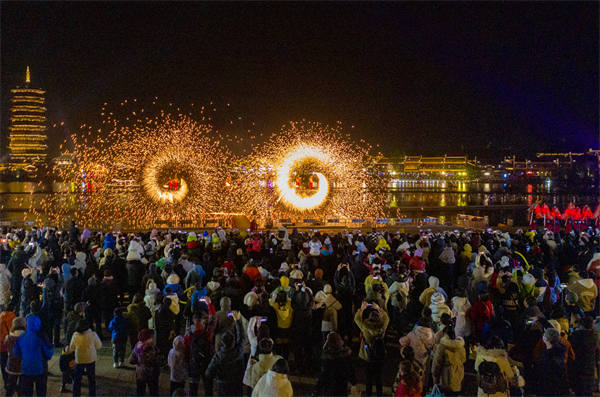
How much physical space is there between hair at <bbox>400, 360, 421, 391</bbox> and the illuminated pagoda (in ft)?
417

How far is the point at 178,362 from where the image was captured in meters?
5.52

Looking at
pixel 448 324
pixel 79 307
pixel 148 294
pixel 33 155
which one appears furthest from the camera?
pixel 33 155

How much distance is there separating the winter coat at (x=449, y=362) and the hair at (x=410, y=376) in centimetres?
70

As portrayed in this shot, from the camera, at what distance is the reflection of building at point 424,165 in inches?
5922

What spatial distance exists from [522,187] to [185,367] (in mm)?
128291

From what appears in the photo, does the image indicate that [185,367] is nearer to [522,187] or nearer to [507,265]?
[507,265]

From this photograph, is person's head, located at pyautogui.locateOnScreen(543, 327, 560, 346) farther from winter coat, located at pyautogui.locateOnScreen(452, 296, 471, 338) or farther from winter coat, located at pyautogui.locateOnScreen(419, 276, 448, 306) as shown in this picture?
winter coat, located at pyautogui.locateOnScreen(419, 276, 448, 306)

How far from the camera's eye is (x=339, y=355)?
503cm

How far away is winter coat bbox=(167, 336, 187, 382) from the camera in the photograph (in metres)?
5.52

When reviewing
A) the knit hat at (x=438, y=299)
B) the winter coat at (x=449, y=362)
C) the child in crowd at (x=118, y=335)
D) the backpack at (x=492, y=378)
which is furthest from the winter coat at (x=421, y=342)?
the child in crowd at (x=118, y=335)

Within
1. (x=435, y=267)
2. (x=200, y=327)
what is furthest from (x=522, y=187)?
(x=200, y=327)

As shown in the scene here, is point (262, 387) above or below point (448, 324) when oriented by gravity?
below

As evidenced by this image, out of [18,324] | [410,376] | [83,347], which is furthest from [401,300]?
[18,324]

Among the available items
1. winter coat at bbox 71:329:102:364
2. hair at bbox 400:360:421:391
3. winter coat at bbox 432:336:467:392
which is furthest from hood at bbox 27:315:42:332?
winter coat at bbox 432:336:467:392
